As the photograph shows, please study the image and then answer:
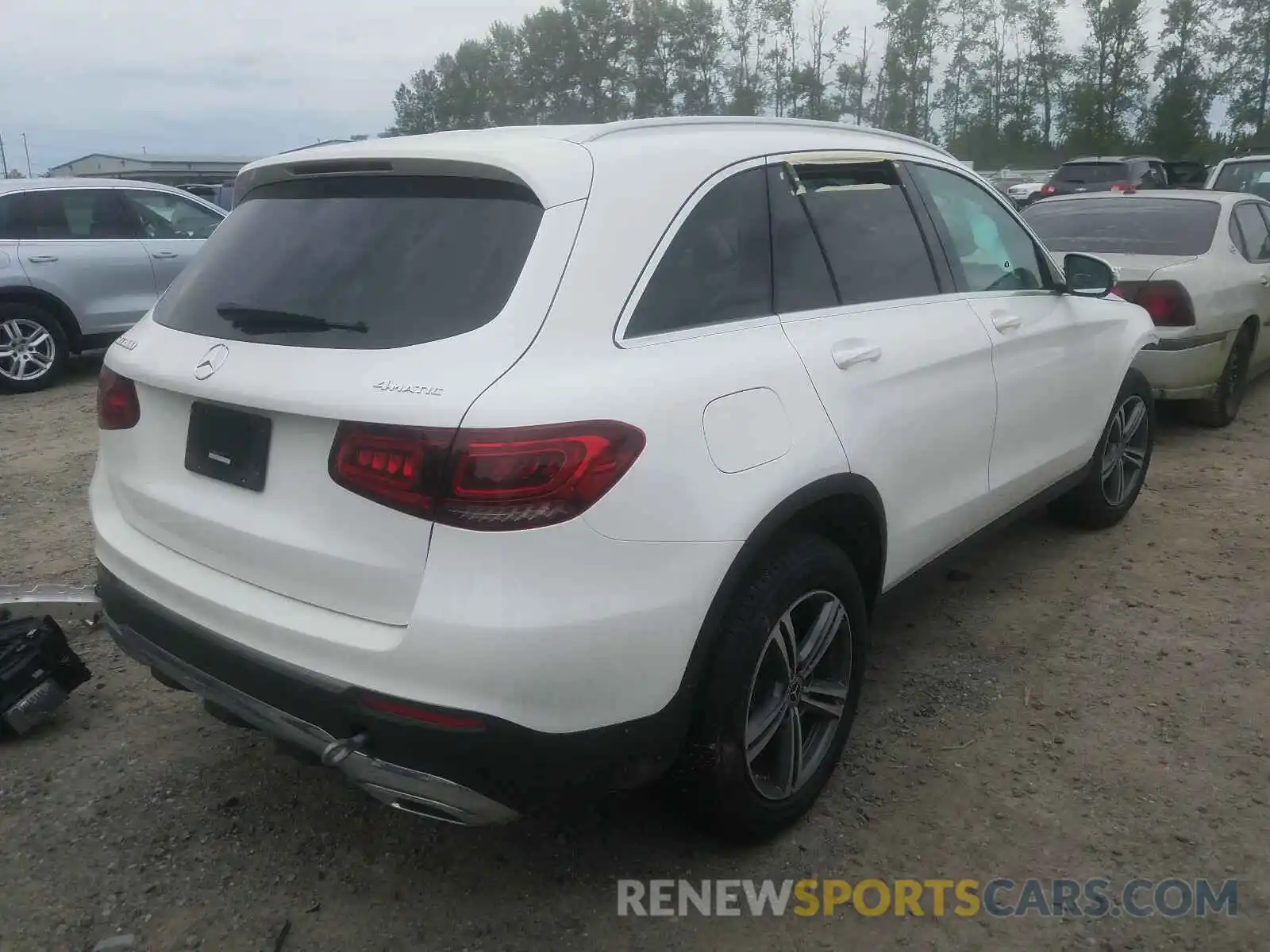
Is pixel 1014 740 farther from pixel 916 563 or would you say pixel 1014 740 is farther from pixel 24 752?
pixel 24 752

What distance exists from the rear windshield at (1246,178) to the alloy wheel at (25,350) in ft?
39.4

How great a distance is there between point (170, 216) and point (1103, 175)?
1635cm

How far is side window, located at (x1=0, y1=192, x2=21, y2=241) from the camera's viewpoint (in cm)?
852

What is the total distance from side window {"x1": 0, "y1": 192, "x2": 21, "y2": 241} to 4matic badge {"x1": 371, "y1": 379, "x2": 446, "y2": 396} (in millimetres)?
8077

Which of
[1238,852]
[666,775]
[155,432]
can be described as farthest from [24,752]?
[1238,852]

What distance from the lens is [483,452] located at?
1.98 metres

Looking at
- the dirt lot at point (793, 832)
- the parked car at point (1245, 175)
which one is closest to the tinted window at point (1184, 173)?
the parked car at point (1245, 175)

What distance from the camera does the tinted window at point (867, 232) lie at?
2.97 m

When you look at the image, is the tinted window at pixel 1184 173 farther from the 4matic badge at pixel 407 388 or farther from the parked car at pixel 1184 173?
the 4matic badge at pixel 407 388

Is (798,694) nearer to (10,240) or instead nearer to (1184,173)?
(10,240)

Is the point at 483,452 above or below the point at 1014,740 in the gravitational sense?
above

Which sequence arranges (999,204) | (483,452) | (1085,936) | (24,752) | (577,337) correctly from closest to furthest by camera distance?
(483,452), (577,337), (1085,936), (24,752), (999,204)

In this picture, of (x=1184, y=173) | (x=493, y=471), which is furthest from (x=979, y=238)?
(x=1184, y=173)

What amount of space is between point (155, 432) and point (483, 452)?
1.05 metres
